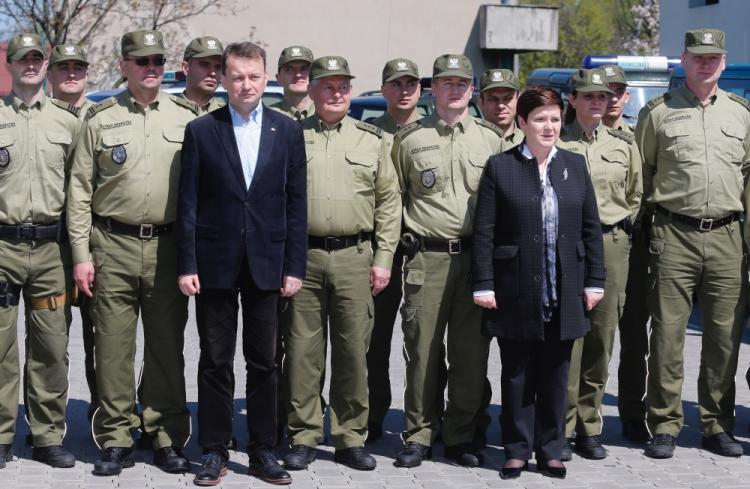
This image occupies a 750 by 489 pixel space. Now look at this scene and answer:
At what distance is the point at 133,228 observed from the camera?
22.1 ft

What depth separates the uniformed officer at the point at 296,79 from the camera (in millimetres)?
7848

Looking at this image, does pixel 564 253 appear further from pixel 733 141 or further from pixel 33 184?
pixel 33 184

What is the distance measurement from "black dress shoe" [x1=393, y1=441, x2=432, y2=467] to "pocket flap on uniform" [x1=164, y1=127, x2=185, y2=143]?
194cm

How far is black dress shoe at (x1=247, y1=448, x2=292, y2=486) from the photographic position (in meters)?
6.56

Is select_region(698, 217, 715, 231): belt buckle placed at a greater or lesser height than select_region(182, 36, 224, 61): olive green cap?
lesser

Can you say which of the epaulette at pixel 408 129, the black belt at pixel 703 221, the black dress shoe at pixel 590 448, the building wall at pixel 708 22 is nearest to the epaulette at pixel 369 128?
the epaulette at pixel 408 129

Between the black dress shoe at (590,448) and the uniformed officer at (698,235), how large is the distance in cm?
26

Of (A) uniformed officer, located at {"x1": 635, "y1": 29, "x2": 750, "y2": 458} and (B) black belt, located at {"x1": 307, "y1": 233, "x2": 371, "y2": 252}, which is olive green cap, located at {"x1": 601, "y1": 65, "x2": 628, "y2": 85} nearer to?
(A) uniformed officer, located at {"x1": 635, "y1": 29, "x2": 750, "y2": 458}

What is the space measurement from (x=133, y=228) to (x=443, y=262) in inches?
61.6

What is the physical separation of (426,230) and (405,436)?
1086 millimetres

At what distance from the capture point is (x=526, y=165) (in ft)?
22.2

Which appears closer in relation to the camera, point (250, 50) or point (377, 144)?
point (250, 50)

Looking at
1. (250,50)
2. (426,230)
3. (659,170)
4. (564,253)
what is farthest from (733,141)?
(250,50)

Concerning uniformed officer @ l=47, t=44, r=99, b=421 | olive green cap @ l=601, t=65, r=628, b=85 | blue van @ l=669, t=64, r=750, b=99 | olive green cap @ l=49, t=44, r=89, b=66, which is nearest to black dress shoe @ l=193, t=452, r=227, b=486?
uniformed officer @ l=47, t=44, r=99, b=421
